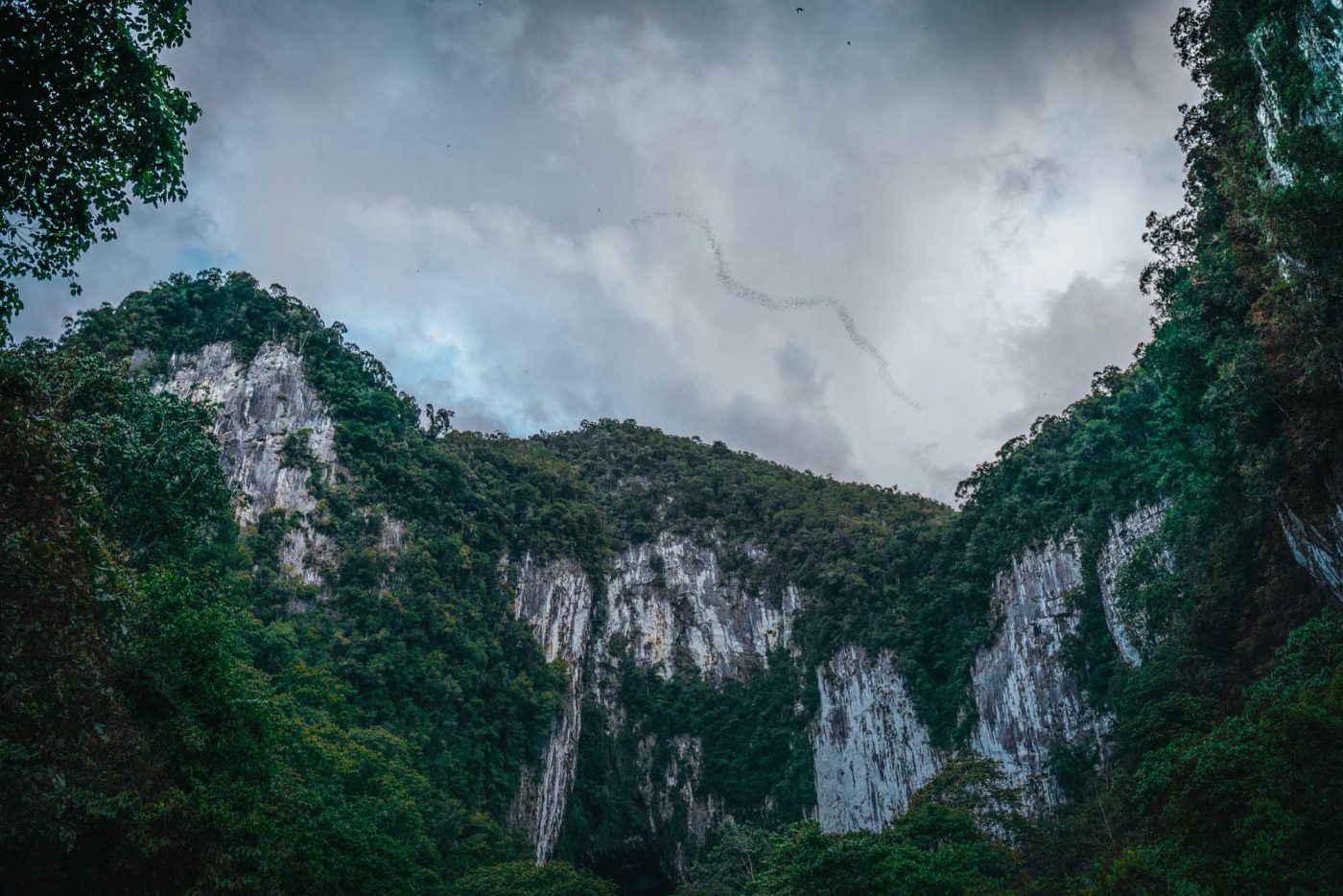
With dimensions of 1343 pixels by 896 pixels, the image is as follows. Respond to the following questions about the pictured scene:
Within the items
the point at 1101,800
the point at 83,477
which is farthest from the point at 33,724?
the point at 1101,800

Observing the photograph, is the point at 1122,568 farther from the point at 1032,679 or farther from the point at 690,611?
the point at 690,611

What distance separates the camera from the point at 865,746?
106 ft

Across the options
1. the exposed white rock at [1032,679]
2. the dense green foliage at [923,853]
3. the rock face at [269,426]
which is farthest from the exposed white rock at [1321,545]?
the rock face at [269,426]

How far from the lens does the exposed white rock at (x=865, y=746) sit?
30.5 meters

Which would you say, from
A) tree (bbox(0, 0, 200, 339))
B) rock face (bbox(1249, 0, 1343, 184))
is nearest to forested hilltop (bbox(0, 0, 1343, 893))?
rock face (bbox(1249, 0, 1343, 184))

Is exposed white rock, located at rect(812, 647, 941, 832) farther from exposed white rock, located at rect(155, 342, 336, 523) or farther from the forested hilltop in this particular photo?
exposed white rock, located at rect(155, 342, 336, 523)

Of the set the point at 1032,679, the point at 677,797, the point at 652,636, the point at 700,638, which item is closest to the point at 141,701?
the point at 1032,679

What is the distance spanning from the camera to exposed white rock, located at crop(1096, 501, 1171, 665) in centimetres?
2175

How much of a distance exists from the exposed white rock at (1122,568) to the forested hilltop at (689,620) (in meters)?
0.13

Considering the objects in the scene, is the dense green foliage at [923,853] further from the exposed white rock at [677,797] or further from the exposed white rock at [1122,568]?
the exposed white rock at [677,797]

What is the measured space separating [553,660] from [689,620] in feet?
29.2

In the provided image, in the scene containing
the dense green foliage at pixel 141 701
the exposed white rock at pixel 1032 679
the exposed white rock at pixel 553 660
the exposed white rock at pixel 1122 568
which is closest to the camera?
the dense green foliage at pixel 141 701

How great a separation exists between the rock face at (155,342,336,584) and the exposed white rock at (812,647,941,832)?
21.0m

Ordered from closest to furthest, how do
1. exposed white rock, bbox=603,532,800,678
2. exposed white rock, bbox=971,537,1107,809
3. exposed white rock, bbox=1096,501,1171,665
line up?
1. exposed white rock, bbox=1096,501,1171,665
2. exposed white rock, bbox=971,537,1107,809
3. exposed white rock, bbox=603,532,800,678
